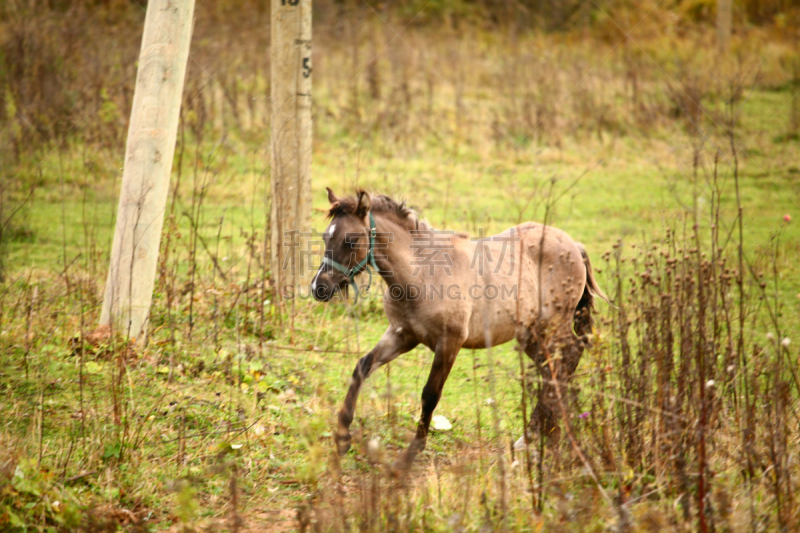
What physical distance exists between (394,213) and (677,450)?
238cm

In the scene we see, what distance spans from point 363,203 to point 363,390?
4.27 ft

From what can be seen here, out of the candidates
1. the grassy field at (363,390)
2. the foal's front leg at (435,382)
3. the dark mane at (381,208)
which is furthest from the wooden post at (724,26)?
the foal's front leg at (435,382)

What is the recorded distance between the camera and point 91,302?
19.4ft

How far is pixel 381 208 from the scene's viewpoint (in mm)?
4816

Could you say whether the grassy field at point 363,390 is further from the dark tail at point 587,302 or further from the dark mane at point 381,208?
the dark mane at point 381,208

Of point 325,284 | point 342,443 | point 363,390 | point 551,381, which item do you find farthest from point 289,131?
point 551,381

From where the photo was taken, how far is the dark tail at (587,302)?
220 inches

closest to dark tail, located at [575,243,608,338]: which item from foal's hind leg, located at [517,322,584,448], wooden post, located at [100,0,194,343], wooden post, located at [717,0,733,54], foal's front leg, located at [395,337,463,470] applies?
foal's hind leg, located at [517,322,584,448]

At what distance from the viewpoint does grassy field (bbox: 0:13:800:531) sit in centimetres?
353

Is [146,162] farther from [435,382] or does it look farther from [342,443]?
[435,382]

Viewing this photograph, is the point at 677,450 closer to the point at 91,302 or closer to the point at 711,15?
the point at 91,302

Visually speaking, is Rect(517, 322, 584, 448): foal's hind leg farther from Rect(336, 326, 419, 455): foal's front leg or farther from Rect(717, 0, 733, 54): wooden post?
Rect(717, 0, 733, 54): wooden post

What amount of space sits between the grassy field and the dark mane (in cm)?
99

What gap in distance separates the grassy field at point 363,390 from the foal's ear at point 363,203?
3.85 feet
